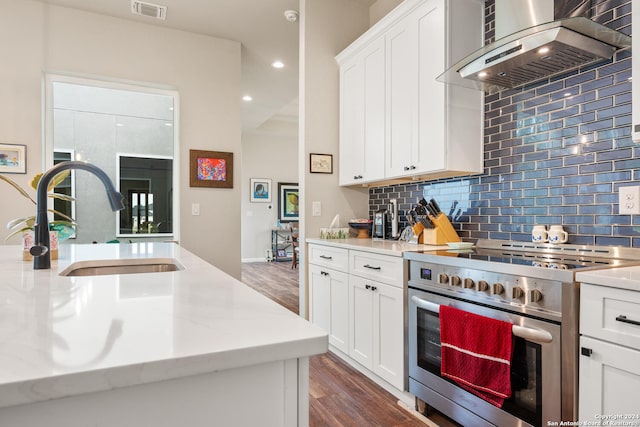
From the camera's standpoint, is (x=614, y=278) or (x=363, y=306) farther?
(x=363, y=306)

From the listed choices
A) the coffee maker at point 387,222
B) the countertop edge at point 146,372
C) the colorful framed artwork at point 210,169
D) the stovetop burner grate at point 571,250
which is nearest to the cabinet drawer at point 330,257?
the coffee maker at point 387,222

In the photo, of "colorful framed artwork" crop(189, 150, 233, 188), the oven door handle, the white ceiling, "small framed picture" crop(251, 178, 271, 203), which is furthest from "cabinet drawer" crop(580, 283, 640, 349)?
"small framed picture" crop(251, 178, 271, 203)

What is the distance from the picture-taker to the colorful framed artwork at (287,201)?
8523 millimetres

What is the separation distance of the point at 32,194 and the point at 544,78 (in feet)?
13.2

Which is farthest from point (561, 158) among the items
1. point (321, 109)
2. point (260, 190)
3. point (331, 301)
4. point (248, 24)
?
point (260, 190)

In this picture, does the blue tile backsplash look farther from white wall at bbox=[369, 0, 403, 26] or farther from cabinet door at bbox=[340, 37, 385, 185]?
white wall at bbox=[369, 0, 403, 26]

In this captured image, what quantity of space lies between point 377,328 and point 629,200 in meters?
1.40

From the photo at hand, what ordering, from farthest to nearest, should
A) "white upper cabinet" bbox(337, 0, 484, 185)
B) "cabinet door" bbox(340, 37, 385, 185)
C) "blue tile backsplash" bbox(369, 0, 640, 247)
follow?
"cabinet door" bbox(340, 37, 385, 185)
"white upper cabinet" bbox(337, 0, 484, 185)
"blue tile backsplash" bbox(369, 0, 640, 247)

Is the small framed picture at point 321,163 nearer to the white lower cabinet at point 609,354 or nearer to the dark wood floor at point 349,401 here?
the dark wood floor at point 349,401

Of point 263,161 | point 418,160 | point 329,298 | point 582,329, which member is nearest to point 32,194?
point 329,298

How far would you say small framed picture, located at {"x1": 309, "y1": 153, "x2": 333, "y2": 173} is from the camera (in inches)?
127

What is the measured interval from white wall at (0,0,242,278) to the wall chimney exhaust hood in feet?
8.57

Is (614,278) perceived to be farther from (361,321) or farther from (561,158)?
(361,321)

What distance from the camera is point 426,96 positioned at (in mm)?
2391
